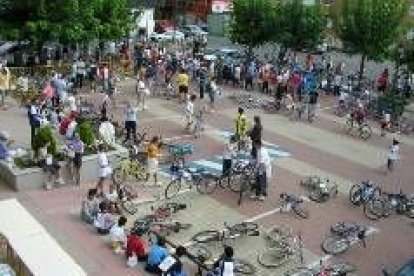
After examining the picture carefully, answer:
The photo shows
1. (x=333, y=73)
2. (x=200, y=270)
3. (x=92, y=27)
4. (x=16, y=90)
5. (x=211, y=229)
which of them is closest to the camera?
(x=200, y=270)

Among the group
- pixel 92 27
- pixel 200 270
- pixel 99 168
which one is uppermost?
pixel 92 27

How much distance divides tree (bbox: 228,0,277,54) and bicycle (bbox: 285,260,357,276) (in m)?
24.7

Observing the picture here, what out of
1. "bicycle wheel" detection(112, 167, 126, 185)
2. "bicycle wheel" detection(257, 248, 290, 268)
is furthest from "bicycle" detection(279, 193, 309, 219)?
"bicycle wheel" detection(112, 167, 126, 185)

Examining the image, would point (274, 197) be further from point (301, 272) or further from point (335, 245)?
point (301, 272)

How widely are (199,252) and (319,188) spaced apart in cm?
573

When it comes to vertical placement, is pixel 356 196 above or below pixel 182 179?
below

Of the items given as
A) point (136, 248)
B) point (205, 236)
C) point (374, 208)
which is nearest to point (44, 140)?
point (136, 248)

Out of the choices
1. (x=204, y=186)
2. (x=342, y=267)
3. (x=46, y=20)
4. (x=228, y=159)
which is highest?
(x=46, y=20)

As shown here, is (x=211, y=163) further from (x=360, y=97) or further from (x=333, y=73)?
(x=333, y=73)

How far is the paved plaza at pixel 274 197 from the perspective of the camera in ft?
55.0

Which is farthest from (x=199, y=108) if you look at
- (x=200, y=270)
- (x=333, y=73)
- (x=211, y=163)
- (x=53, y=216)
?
(x=200, y=270)

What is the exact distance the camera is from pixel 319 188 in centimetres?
2059

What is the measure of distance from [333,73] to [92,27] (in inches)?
517

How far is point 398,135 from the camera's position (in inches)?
1145
